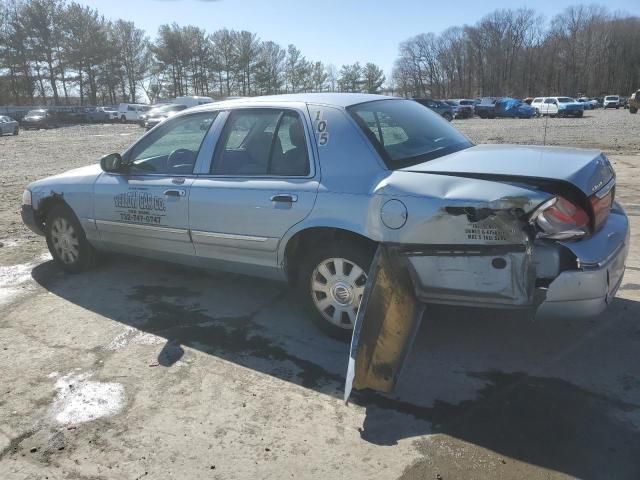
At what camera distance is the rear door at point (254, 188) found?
12.8ft

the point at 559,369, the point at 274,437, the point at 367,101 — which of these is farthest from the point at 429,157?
the point at 274,437

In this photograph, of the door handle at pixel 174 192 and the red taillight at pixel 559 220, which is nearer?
the red taillight at pixel 559 220

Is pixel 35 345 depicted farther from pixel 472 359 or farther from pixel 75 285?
pixel 472 359

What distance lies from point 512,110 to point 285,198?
46.3 m

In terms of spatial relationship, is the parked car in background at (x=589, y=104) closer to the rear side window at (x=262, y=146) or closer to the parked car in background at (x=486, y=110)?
the parked car in background at (x=486, y=110)

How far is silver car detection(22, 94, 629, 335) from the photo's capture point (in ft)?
10.2

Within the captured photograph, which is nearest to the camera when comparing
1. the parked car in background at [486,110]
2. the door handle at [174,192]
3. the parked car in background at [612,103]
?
the door handle at [174,192]

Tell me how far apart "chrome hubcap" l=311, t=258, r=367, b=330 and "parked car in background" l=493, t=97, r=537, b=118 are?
45691 mm

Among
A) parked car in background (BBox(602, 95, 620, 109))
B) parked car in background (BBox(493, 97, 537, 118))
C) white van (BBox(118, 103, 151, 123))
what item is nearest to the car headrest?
parked car in background (BBox(493, 97, 537, 118))

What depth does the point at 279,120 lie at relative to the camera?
4.18 metres

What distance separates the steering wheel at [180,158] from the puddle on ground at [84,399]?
186 cm

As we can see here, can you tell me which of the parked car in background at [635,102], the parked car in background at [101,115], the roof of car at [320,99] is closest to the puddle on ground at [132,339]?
the roof of car at [320,99]

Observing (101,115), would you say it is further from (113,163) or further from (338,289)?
(338,289)

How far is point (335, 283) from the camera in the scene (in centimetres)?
382
